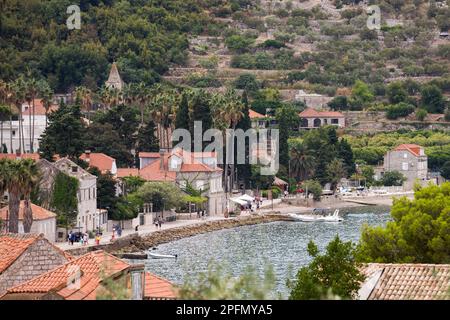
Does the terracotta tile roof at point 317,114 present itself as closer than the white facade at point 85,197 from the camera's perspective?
No

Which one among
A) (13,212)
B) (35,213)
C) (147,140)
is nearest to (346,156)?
(147,140)

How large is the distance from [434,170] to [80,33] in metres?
55.5

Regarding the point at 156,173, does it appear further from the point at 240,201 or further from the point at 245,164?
the point at 245,164

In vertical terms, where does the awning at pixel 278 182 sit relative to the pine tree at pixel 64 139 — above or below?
below

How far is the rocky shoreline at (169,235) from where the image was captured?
267 ft

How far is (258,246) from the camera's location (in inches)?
3396

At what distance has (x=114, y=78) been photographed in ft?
537

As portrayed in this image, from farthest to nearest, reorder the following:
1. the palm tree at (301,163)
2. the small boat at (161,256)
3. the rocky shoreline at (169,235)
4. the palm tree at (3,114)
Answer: the palm tree at (301,163) → the palm tree at (3,114) → the rocky shoreline at (169,235) → the small boat at (161,256)

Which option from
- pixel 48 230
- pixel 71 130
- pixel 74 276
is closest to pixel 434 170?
pixel 71 130

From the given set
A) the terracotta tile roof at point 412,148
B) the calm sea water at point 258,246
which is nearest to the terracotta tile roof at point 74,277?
the calm sea water at point 258,246

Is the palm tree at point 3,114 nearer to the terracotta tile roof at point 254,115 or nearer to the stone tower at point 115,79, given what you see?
the terracotta tile roof at point 254,115

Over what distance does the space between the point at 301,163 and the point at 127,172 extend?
29.9 meters

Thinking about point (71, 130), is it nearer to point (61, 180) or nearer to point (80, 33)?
point (61, 180)

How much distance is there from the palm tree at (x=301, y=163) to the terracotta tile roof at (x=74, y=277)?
349 ft
